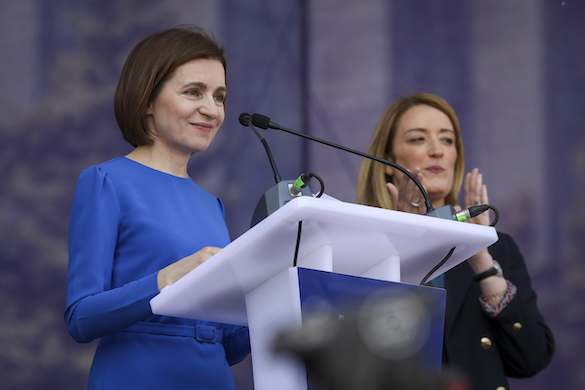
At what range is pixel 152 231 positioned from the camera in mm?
1334

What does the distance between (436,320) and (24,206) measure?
5.82ft

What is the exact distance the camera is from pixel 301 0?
10.6 ft

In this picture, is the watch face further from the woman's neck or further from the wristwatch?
the woman's neck

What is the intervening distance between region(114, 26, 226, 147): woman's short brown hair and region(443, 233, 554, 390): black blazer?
3.60ft

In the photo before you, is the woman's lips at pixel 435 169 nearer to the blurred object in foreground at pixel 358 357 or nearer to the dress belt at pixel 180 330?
the dress belt at pixel 180 330

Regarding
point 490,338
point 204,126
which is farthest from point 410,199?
point 204,126

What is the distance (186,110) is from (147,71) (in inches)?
5.4

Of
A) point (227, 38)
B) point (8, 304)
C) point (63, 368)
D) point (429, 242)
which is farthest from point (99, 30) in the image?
point (429, 242)

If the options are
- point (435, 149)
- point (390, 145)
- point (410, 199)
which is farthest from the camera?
point (390, 145)

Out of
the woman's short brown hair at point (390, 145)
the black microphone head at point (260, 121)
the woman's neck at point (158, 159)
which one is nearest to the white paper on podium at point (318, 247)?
the black microphone head at point (260, 121)

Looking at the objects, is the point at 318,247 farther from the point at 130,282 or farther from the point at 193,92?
the point at 193,92

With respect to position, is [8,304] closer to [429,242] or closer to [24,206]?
[24,206]

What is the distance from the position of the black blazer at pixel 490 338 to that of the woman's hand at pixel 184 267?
1127 millimetres

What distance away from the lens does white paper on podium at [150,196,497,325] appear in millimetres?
845
